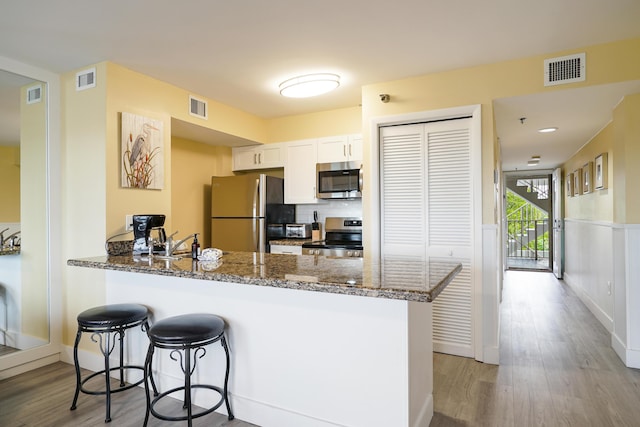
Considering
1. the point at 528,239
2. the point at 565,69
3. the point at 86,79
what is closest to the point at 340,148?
the point at 565,69

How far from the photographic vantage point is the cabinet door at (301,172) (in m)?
4.37

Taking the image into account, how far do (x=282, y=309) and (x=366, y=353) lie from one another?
520 mm

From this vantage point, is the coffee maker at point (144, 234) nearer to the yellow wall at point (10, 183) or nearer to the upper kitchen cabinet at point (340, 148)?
the yellow wall at point (10, 183)

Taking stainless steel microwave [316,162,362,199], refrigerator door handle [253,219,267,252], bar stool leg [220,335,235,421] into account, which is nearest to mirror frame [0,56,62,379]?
refrigerator door handle [253,219,267,252]

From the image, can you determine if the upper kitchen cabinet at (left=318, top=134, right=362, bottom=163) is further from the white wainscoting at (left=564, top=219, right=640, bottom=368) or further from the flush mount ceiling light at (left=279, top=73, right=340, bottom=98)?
the white wainscoting at (left=564, top=219, right=640, bottom=368)

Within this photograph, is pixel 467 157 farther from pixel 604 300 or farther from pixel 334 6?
pixel 604 300

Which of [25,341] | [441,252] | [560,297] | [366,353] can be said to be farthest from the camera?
[560,297]

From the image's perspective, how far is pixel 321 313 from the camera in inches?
74.6

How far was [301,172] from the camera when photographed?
4441 mm

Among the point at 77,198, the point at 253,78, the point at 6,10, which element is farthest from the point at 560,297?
the point at 6,10

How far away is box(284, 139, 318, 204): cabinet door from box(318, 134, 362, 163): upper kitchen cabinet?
3.7 inches

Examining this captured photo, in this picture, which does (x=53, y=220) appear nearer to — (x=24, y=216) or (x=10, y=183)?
(x=24, y=216)

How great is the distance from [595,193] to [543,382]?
2805mm

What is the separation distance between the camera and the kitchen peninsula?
1.68 meters
